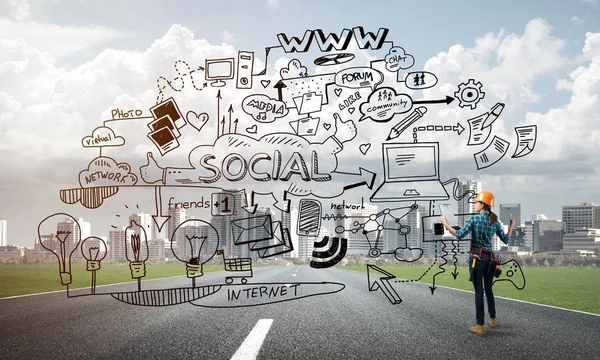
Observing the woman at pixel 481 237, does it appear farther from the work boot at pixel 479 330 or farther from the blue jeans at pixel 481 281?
the work boot at pixel 479 330

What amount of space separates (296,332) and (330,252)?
2.61 m

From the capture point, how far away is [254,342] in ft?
36.4

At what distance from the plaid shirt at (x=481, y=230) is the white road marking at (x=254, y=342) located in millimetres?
4422

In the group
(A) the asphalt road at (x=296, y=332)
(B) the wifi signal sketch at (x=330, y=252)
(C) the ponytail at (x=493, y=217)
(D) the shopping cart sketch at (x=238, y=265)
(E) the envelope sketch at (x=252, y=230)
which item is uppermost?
(C) the ponytail at (x=493, y=217)

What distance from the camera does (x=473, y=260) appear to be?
38.8ft

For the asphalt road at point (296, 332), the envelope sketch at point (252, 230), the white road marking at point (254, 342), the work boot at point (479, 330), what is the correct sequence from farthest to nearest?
the envelope sketch at point (252, 230)
the work boot at point (479, 330)
the asphalt road at point (296, 332)
the white road marking at point (254, 342)

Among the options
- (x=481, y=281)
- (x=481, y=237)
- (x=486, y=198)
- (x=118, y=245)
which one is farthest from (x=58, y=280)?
(x=486, y=198)

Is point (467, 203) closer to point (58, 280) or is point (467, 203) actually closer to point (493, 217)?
point (493, 217)

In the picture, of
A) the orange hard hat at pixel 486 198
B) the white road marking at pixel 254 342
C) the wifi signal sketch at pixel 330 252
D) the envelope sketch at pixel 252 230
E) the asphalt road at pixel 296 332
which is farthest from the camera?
the envelope sketch at pixel 252 230

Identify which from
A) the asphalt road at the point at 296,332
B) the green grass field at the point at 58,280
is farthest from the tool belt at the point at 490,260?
the green grass field at the point at 58,280

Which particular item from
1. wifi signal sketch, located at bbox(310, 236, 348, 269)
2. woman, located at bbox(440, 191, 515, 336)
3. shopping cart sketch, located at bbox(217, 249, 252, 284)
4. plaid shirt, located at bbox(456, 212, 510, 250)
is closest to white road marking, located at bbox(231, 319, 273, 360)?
shopping cart sketch, located at bbox(217, 249, 252, 284)

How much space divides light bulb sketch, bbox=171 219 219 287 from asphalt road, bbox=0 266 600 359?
141cm

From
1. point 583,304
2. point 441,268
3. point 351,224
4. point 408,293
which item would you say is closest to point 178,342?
point 351,224

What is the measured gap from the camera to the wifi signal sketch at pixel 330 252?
47.3ft
